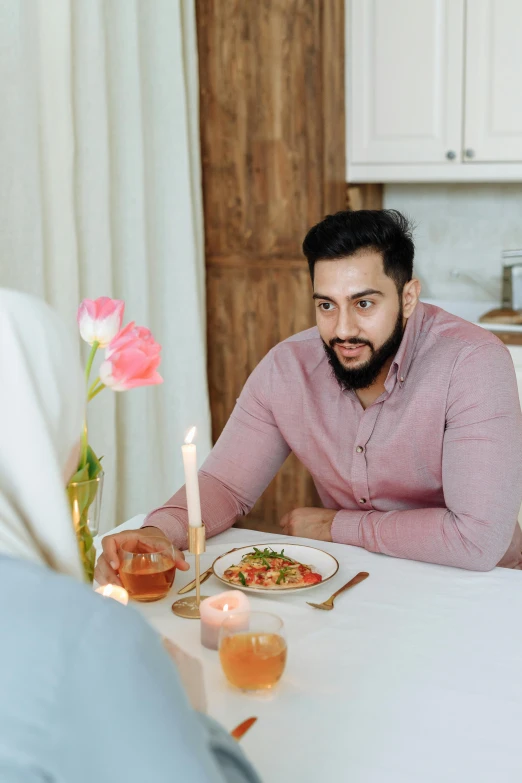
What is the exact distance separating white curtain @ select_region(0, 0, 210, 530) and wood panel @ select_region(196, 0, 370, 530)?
8 cm

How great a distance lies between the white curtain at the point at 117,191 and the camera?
242 centimetres

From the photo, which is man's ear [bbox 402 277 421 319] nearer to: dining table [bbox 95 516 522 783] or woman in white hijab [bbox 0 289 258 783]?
dining table [bbox 95 516 522 783]

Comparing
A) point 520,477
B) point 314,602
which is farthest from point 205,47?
point 314,602

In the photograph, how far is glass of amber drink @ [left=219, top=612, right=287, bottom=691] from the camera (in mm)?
975

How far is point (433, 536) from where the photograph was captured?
1405 mm

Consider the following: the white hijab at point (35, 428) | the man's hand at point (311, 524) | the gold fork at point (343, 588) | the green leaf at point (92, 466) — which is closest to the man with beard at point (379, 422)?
the man's hand at point (311, 524)

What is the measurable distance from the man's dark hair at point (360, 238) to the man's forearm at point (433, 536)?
1.67 feet

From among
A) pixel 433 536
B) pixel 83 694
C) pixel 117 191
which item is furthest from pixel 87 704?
pixel 117 191

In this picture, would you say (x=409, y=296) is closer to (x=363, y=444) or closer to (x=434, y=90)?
(x=363, y=444)

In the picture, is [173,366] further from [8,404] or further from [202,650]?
[8,404]

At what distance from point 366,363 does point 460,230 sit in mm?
1826

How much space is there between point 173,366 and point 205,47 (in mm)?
1142

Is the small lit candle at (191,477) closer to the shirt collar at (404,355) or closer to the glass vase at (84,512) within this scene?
the glass vase at (84,512)

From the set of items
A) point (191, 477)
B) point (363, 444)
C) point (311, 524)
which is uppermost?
point (191, 477)
